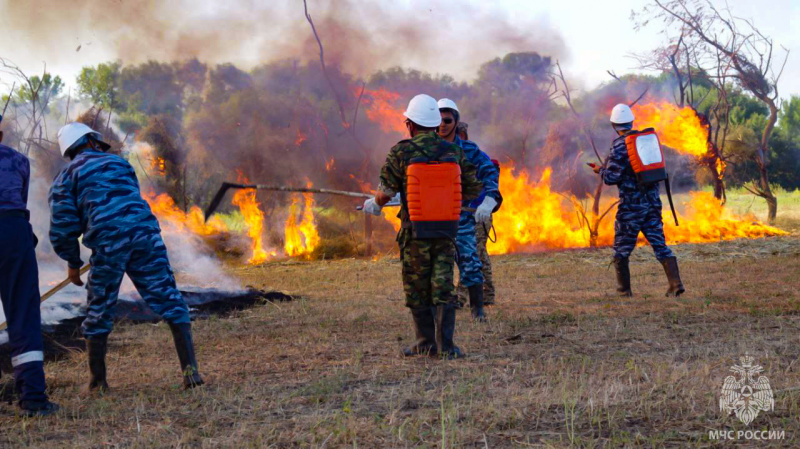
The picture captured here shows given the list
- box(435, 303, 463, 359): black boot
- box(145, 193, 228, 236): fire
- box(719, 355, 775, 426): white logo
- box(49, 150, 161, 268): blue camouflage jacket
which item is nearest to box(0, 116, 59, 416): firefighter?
box(49, 150, 161, 268): blue camouflage jacket

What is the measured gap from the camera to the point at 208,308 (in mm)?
9117

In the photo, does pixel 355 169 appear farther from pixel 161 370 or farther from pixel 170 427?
pixel 170 427

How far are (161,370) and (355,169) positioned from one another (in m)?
14.6

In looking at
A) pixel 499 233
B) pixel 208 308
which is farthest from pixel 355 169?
pixel 208 308

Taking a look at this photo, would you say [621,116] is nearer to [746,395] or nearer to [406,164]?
[406,164]

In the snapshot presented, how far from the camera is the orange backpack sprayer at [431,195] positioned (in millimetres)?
5457

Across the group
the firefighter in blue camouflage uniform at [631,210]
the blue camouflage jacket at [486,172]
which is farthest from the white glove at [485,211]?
the firefighter in blue camouflage uniform at [631,210]

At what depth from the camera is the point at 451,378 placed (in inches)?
190

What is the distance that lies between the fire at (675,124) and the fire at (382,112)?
5.94 meters

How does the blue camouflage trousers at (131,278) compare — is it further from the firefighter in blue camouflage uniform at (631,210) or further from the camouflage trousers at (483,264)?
the firefighter in blue camouflage uniform at (631,210)

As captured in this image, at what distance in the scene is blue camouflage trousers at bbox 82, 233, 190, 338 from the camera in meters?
4.91

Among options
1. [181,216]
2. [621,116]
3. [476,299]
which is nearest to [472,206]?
[476,299]

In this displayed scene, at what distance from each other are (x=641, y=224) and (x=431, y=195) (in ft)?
13.6

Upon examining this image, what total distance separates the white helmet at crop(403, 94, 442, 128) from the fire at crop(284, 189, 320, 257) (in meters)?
13.3
